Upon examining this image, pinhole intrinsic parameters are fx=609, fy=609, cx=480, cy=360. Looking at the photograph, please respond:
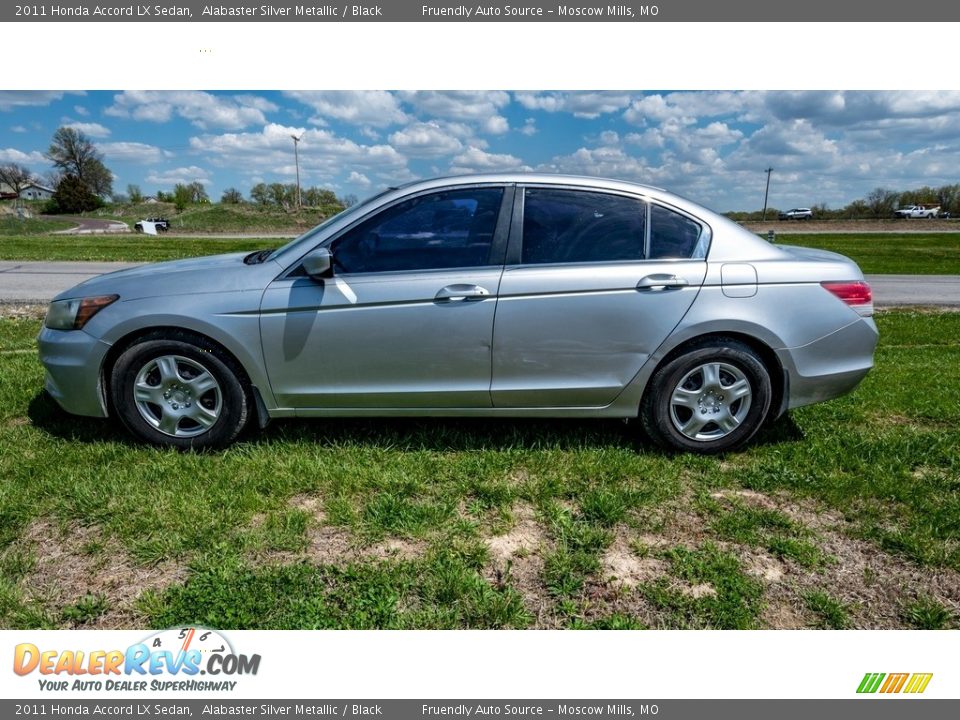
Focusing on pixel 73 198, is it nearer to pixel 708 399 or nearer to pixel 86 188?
pixel 86 188

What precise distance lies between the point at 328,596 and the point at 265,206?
47.9 m

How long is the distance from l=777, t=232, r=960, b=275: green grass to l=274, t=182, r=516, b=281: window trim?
17869mm

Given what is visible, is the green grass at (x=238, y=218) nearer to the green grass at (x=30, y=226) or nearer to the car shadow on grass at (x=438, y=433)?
the green grass at (x=30, y=226)

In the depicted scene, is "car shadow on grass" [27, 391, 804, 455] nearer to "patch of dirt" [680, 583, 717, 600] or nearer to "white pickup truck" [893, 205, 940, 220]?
"patch of dirt" [680, 583, 717, 600]

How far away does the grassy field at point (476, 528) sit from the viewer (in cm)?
248

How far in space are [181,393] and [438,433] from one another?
1.60m

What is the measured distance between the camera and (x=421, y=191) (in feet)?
12.1

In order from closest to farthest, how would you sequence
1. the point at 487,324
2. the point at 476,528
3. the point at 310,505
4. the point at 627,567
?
the point at 627,567, the point at 476,528, the point at 310,505, the point at 487,324

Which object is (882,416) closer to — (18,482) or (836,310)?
(836,310)

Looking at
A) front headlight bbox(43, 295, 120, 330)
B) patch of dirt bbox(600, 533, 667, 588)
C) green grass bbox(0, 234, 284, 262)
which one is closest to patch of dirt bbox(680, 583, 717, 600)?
patch of dirt bbox(600, 533, 667, 588)

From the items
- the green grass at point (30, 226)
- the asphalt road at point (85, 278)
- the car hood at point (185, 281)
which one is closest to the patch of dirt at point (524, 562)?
the car hood at point (185, 281)

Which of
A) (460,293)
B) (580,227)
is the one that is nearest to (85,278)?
(460,293)

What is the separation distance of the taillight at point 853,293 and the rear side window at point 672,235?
2.70 ft

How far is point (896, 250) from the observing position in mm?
28500
